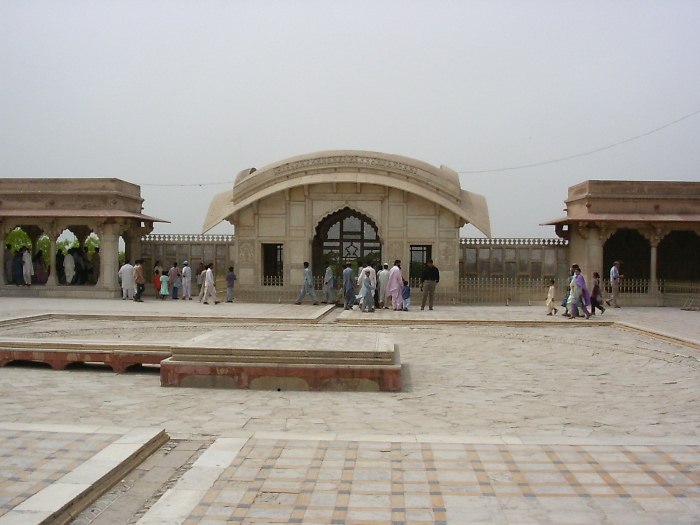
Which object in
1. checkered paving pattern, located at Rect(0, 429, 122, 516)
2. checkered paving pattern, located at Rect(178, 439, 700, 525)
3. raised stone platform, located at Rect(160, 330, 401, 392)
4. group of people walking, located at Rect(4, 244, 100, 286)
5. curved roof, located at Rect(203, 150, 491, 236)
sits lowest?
checkered paving pattern, located at Rect(178, 439, 700, 525)

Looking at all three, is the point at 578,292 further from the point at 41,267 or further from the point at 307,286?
the point at 41,267

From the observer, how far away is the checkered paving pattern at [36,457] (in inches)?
170

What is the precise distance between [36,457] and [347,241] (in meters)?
20.0

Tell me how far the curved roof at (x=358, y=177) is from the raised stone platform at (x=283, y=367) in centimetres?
1309

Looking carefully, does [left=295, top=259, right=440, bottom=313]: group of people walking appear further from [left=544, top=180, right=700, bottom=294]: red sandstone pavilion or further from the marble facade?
[left=544, top=180, right=700, bottom=294]: red sandstone pavilion

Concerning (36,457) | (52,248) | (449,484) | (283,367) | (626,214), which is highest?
(626,214)

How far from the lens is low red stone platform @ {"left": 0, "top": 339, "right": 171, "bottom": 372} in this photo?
9.42 m

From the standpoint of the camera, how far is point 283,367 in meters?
8.27

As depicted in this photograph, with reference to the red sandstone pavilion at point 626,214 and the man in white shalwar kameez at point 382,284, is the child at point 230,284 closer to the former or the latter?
the man in white shalwar kameez at point 382,284

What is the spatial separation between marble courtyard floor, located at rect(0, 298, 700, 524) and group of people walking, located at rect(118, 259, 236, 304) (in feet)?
37.0

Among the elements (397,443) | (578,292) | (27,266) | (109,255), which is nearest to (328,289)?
(578,292)

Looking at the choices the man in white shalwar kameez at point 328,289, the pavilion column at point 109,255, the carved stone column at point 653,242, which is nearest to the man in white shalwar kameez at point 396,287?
the man in white shalwar kameez at point 328,289

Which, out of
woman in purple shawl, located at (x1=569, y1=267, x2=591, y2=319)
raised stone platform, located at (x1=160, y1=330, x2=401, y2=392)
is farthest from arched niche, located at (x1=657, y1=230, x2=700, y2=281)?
raised stone platform, located at (x1=160, y1=330, x2=401, y2=392)

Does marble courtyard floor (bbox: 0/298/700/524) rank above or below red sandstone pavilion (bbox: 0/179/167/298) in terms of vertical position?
below
